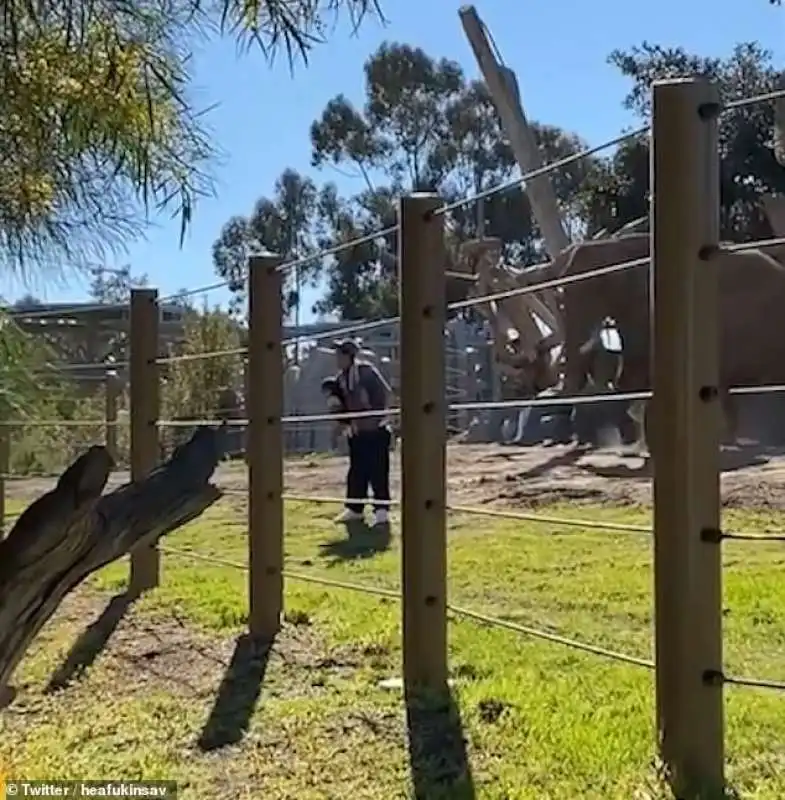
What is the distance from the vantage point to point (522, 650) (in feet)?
11.9

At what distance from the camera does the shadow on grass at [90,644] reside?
12.3 feet

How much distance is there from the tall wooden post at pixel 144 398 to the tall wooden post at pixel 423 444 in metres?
1.90

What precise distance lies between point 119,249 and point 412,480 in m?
0.99

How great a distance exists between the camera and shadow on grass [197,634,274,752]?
2.97 m

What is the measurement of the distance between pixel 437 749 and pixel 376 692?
511mm

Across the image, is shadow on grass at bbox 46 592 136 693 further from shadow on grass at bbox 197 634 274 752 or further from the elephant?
the elephant

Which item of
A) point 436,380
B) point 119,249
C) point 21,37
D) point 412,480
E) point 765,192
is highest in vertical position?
point 765,192

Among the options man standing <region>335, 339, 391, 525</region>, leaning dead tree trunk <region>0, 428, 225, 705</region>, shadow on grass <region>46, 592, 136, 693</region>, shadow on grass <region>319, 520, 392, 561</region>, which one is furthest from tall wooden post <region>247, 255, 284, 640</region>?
man standing <region>335, 339, 391, 525</region>

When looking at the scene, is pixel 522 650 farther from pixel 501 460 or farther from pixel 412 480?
pixel 501 460

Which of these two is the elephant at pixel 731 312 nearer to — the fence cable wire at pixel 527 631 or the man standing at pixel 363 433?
the man standing at pixel 363 433

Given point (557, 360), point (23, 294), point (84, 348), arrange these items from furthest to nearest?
1. point (557, 360)
2. point (84, 348)
3. point (23, 294)

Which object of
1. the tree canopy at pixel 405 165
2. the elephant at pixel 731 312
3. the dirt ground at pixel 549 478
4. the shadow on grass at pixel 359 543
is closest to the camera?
the shadow on grass at pixel 359 543

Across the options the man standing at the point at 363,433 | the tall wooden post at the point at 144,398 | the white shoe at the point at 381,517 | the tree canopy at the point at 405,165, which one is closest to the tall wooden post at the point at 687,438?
the tall wooden post at the point at 144,398

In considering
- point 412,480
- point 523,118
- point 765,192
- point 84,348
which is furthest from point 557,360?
point 412,480
